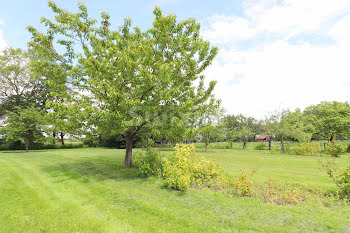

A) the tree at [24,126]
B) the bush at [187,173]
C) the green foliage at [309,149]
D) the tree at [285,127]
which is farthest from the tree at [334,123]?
the tree at [24,126]

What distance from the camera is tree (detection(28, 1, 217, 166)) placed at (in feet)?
28.9

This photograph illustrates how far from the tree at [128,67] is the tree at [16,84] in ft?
106

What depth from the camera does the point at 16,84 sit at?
3775 cm

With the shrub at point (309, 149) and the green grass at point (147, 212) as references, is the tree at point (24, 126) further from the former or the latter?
the shrub at point (309, 149)

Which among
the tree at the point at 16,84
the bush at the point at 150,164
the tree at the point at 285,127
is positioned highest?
the tree at the point at 16,84

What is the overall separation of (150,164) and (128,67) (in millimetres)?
5461

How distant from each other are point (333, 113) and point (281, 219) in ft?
132

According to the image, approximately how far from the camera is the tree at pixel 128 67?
28.9ft

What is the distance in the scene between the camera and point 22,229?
4617 millimetres

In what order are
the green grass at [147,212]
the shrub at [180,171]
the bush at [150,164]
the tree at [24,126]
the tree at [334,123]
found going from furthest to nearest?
the tree at [334,123]
the tree at [24,126]
the bush at [150,164]
the shrub at [180,171]
the green grass at [147,212]

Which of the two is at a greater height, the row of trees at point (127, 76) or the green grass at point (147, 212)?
the row of trees at point (127, 76)

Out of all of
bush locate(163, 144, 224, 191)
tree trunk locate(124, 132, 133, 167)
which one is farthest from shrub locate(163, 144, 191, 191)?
tree trunk locate(124, 132, 133, 167)

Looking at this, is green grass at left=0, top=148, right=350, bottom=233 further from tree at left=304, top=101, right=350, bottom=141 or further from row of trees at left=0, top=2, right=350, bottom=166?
tree at left=304, top=101, right=350, bottom=141

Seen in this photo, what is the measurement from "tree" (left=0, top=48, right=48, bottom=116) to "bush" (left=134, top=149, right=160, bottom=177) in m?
36.2
